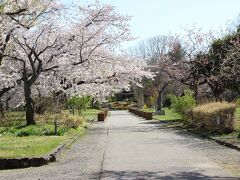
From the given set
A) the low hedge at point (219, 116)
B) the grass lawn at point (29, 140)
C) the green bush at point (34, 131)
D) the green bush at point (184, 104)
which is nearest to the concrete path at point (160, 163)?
the grass lawn at point (29, 140)

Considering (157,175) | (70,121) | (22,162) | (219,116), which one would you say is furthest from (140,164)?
(70,121)

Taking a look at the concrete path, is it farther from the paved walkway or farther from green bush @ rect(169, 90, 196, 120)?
green bush @ rect(169, 90, 196, 120)

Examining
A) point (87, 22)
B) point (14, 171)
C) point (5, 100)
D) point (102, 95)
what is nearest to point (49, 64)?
point (87, 22)

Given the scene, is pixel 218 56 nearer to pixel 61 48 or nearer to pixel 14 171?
pixel 61 48

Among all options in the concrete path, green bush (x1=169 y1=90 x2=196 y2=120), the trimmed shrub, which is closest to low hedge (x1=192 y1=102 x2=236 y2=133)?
the concrete path

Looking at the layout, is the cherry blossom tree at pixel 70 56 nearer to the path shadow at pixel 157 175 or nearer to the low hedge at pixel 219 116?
the low hedge at pixel 219 116

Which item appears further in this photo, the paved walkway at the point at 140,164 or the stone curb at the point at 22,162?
the stone curb at the point at 22,162

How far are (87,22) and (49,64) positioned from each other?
449 centimetres

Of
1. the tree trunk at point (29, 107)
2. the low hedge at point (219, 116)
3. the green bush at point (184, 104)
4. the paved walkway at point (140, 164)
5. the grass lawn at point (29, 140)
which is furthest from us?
the green bush at point (184, 104)

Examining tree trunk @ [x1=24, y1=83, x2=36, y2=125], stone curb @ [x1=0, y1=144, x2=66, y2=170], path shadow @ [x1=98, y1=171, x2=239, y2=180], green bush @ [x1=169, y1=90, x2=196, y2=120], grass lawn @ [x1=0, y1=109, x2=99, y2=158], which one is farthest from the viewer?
green bush @ [x1=169, y1=90, x2=196, y2=120]

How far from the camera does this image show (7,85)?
111 feet

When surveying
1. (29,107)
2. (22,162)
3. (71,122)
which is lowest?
(22,162)

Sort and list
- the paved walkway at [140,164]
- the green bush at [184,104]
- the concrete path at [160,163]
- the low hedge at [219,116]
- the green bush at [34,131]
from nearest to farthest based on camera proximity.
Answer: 1. the concrete path at [160,163]
2. the paved walkway at [140,164]
3. the low hedge at [219,116]
4. the green bush at [34,131]
5. the green bush at [184,104]

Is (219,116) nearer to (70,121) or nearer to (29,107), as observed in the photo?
(70,121)
